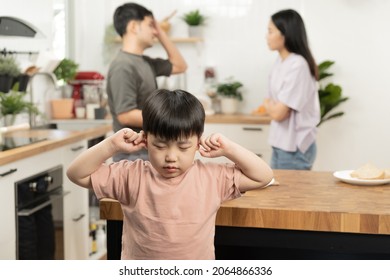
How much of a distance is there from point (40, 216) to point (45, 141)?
0.41m

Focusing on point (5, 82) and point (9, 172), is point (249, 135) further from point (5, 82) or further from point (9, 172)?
point (9, 172)

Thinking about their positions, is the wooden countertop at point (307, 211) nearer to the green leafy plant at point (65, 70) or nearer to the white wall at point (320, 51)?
the green leafy plant at point (65, 70)

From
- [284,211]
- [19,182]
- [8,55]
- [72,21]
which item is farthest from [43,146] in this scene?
[72,21]

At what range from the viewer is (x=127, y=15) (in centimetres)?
318

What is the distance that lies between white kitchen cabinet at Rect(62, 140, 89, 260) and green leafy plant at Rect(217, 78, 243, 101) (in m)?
1.47

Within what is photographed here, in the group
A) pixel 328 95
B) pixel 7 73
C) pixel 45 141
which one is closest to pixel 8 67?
pixel 7 73

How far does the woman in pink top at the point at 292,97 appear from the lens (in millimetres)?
3324

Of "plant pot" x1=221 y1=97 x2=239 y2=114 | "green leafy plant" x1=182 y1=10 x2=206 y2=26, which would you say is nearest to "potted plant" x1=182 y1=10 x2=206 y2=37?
"green leafy plant" x1=182 y1=10 x2=206 y2=26

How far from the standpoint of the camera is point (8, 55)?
4004 millimetres

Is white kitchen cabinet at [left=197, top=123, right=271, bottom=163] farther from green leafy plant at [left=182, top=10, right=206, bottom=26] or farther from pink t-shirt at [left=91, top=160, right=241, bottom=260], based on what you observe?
pink t-shirt at [left=91, top=160, right=241, bottom=260]

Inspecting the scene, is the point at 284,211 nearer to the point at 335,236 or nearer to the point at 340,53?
the point at 335,236

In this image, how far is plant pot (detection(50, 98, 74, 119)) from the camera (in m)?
4.74

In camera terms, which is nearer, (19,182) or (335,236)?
(335,236)
